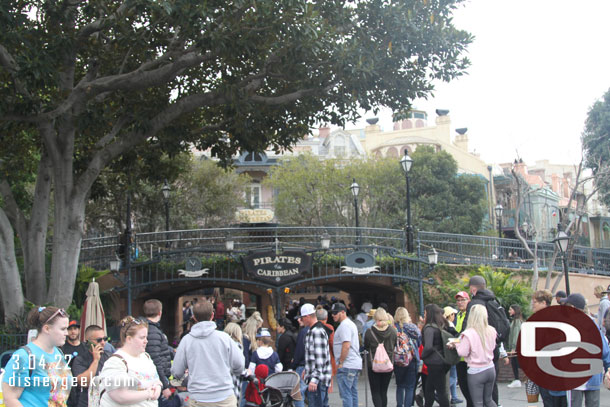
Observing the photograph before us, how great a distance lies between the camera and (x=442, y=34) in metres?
14.0

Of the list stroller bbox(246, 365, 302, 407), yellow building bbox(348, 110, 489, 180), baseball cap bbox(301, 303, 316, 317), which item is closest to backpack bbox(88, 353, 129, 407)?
stroller bbox(246, 365, 302, 407)

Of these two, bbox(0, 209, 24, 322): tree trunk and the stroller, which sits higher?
bbox(0, 209, 24, 322): tree trunk

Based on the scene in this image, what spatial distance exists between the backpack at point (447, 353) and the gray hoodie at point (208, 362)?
3.20m

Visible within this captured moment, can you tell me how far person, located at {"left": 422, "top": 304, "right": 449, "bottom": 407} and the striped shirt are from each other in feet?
4.42

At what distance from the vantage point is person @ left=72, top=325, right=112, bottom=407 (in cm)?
752

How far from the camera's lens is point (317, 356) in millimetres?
8859

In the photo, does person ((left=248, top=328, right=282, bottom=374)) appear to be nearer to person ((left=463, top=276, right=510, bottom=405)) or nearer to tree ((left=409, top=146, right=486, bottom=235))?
person ((left=463, top=276, right=510, bottom=405))

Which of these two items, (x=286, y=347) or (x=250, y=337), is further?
(x=286, y=347)

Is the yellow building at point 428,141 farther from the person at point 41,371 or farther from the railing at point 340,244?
the person at point 41,371

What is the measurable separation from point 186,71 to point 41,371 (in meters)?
11.9

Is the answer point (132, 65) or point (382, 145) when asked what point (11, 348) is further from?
point (382, 145)

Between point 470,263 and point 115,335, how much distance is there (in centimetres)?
1225

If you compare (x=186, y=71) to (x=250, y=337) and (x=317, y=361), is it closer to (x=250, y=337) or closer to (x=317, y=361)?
(x=250, y=337)

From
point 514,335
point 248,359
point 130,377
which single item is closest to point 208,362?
point 130,377
